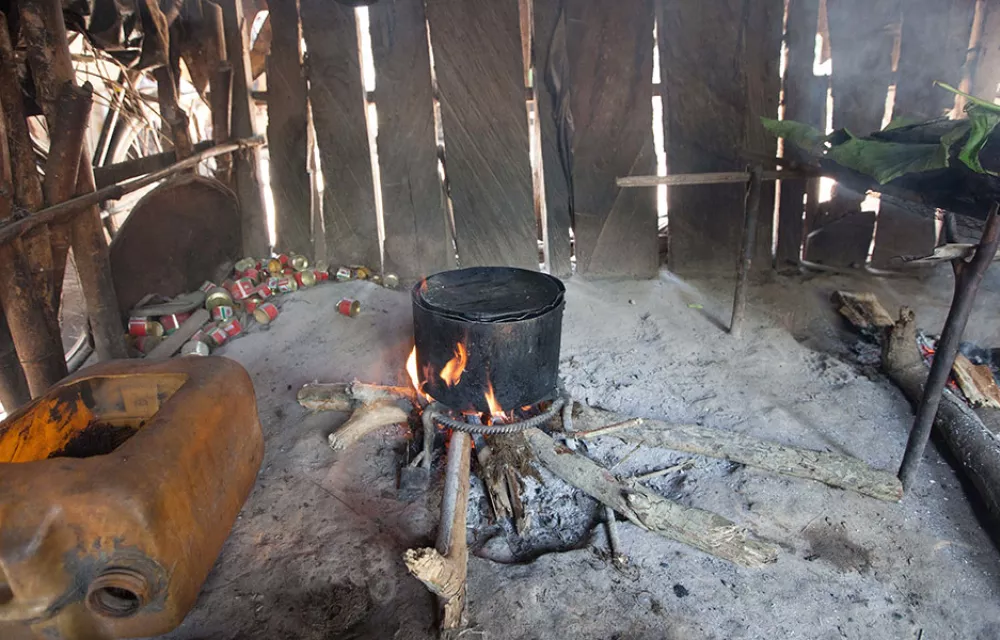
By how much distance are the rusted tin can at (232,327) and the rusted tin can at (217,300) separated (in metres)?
0.18

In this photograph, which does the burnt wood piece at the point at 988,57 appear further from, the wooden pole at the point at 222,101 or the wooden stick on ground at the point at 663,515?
the wooden pole at the point at 222,101

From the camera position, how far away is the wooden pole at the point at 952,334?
2.51 metres

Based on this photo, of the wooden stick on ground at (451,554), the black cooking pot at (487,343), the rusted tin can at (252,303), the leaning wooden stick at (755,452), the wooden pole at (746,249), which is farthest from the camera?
the rusted tin can at (252,303)

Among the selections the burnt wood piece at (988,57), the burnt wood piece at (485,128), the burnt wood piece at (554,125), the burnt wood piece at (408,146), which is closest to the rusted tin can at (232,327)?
the burnt wood piece at (408,146)

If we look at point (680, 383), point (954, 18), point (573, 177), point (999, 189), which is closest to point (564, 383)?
point (680, 383)

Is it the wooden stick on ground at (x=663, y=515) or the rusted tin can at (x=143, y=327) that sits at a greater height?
the rusted tin can at (x=143, y=327)

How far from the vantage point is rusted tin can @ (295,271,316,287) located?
5047 mm

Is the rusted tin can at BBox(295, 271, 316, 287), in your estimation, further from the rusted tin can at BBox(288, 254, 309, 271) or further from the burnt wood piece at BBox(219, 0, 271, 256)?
the burnt wood piece at BBox(219, 0, 271, 256)

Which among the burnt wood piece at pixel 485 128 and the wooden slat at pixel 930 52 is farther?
the burnt wood piece at pixel 485 128

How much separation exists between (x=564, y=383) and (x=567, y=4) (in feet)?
8.68

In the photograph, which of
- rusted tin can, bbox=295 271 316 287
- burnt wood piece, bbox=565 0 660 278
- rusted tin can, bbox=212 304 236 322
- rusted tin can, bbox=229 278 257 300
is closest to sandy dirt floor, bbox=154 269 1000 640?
rusted tin can, bbox=212 304 236 322

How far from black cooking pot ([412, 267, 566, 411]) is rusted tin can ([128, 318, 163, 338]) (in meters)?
2.30

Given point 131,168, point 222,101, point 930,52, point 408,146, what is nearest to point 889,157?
point 930,52

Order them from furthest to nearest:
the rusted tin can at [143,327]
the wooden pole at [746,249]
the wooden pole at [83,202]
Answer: the rusted tin can at [143,327] < the wooden pole at [746,249] < the wooden pole at [83,202]
